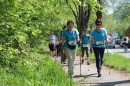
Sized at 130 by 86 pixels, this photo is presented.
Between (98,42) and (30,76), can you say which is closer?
(30,76)

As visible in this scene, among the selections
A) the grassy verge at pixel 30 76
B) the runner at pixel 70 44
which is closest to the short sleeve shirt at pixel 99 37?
the runner at pixel 70 44

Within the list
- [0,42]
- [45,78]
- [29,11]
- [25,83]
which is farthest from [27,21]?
[25,83]

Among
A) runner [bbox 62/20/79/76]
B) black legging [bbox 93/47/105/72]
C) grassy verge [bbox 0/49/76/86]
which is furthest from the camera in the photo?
black legging [bbox 93/47/105/72]

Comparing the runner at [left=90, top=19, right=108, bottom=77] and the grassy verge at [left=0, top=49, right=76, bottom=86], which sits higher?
the runner at [left=90, top=19, right=108, bottom=77]

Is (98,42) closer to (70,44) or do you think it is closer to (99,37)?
(99,37)

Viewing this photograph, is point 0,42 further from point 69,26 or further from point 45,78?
point 69,26

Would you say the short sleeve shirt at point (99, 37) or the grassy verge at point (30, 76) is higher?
the short sleeve shirt at point (99, 37)

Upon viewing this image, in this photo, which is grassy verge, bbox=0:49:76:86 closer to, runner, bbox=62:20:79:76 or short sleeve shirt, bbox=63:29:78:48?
runner, bbox=62:20:79:76

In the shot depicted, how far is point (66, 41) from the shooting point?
9648 millimetres

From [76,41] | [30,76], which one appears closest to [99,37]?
[76,41]

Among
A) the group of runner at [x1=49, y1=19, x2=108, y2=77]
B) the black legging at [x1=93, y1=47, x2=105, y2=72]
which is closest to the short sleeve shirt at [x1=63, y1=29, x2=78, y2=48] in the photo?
the group of runner at [x1=49, y1=19, x2=108, y2=77]

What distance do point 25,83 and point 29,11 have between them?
2346 millimetres

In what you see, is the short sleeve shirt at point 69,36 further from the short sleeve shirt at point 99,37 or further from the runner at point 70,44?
the short sleeve shirt at point 99,37

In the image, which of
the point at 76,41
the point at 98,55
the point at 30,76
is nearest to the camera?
the point at 30,76
